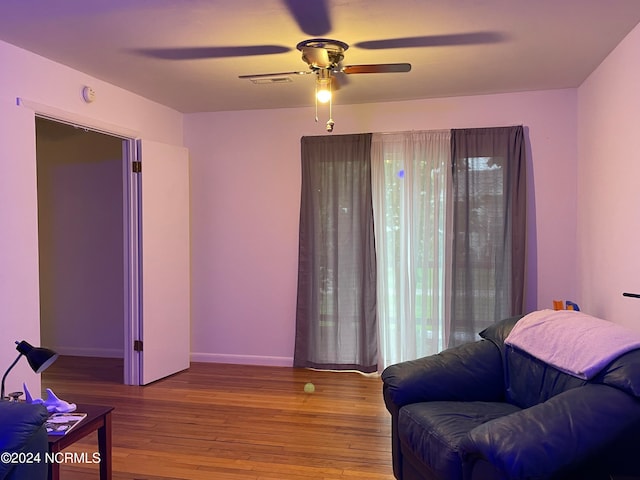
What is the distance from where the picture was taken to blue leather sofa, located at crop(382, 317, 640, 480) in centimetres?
177

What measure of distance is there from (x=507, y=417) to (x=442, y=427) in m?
0.38

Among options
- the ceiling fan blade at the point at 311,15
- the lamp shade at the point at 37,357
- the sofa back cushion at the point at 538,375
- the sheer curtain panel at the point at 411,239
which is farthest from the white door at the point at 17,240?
the sofa back cushion at the point at 538,375

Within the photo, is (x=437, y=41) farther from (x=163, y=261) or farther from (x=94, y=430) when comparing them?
(x=163, y=261)

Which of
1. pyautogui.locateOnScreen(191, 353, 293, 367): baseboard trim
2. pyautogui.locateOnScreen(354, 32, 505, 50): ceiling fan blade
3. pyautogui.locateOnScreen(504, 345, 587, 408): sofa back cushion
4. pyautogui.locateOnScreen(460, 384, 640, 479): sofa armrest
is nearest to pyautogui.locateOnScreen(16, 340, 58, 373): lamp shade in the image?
pyautogui.locateOnScreen(460, 384, 640, 479): sofa armrest

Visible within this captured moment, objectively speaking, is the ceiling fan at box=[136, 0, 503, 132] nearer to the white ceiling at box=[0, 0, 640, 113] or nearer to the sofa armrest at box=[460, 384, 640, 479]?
the white ceiling at box=[0, 0, 640, 113]

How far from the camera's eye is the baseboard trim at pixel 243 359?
5.01 m

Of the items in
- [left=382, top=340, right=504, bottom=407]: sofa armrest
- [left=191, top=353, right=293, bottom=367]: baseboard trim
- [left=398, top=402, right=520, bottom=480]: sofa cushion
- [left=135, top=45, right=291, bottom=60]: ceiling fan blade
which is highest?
[left=135, top=45, right=291, bottom=60]: ceiling fan blade

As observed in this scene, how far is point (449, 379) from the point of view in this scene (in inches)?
104

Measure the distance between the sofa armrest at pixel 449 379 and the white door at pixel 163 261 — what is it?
102 inches

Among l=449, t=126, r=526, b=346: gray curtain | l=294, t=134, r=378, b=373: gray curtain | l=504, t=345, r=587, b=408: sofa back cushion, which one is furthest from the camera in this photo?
l=294, t=134, r=378, b=373: gray curtain

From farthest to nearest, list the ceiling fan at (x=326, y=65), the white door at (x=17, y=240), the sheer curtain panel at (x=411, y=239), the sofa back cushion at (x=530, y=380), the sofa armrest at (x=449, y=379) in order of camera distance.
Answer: the sheer curtain panel at (x=411, y=239), the white door at (x=17, y=240), the ceiling fan at (x=326, y=65), the sofa armrest at (x=449, y=379), the sofa back cushion at (x=530, y=380)

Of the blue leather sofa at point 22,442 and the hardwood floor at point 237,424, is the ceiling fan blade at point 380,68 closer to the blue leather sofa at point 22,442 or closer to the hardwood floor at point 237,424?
the hardwood floor at point 237,424

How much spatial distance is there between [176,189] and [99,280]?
60.6 inches

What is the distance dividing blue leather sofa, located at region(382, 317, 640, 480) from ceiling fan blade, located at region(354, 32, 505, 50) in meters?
1.72
